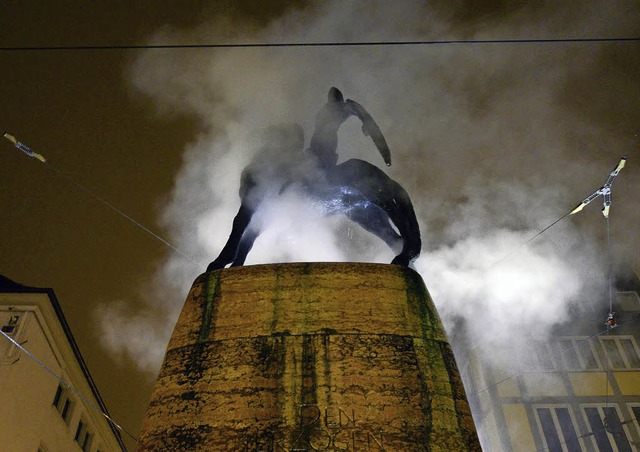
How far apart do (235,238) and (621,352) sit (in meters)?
23.1

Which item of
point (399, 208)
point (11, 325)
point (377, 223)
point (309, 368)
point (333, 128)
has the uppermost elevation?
point (11, 325)

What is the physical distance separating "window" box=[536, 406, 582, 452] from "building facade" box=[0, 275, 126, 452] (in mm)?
17334

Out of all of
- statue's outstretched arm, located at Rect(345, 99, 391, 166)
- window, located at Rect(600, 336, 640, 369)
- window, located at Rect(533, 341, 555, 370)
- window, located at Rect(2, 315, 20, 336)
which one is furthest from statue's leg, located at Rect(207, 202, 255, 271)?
window, located at Rect(600, 336, 640, 369)

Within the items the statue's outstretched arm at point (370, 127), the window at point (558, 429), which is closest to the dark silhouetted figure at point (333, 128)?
the statue's outstretched arm at point (370, 127)

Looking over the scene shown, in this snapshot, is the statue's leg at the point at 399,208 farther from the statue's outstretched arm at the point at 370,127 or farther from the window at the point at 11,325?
the window at the point at 11,325

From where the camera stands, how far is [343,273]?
5422 millimetres

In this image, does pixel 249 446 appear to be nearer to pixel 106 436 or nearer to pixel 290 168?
pixel 290 168

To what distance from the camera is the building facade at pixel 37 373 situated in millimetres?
16484

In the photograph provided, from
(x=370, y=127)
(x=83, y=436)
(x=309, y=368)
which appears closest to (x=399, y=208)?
(x=370, y=127)

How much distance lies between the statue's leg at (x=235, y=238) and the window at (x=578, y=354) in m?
20.2

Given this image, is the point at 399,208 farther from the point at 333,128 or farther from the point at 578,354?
the point at 578,354

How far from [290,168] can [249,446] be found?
3671mm

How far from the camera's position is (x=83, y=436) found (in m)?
22.5

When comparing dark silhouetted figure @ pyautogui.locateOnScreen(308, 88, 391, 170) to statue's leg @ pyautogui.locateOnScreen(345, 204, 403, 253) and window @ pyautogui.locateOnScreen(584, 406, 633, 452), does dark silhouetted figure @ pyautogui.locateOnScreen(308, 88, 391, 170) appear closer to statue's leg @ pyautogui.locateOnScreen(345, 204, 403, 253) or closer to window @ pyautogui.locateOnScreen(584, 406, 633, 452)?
statue's leg @ pyautogui.locateOnScreen(345, 204, 403, 253)
